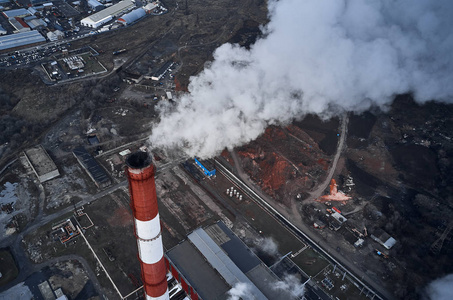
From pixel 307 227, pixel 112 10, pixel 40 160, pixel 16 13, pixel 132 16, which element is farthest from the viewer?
pixel 112 10

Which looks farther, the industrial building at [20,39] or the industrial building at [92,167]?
the industrial building at [20,39]

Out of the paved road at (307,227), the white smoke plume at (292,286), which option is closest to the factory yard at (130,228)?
the white smoke plume at (292,286)

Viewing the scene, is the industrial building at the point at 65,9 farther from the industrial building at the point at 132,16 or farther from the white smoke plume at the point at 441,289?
A: the white smoke plume at the point at 441,289

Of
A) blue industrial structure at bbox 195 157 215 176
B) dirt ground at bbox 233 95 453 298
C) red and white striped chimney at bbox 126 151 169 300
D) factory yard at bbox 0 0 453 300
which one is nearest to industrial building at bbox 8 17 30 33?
factory yard at bbox 0 0 453 300

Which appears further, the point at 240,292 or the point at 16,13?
the point at 16,13

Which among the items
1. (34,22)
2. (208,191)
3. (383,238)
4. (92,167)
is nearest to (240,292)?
(208,191)

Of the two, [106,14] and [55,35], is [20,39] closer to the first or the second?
[55,35]

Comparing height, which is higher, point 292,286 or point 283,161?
point 283,161
